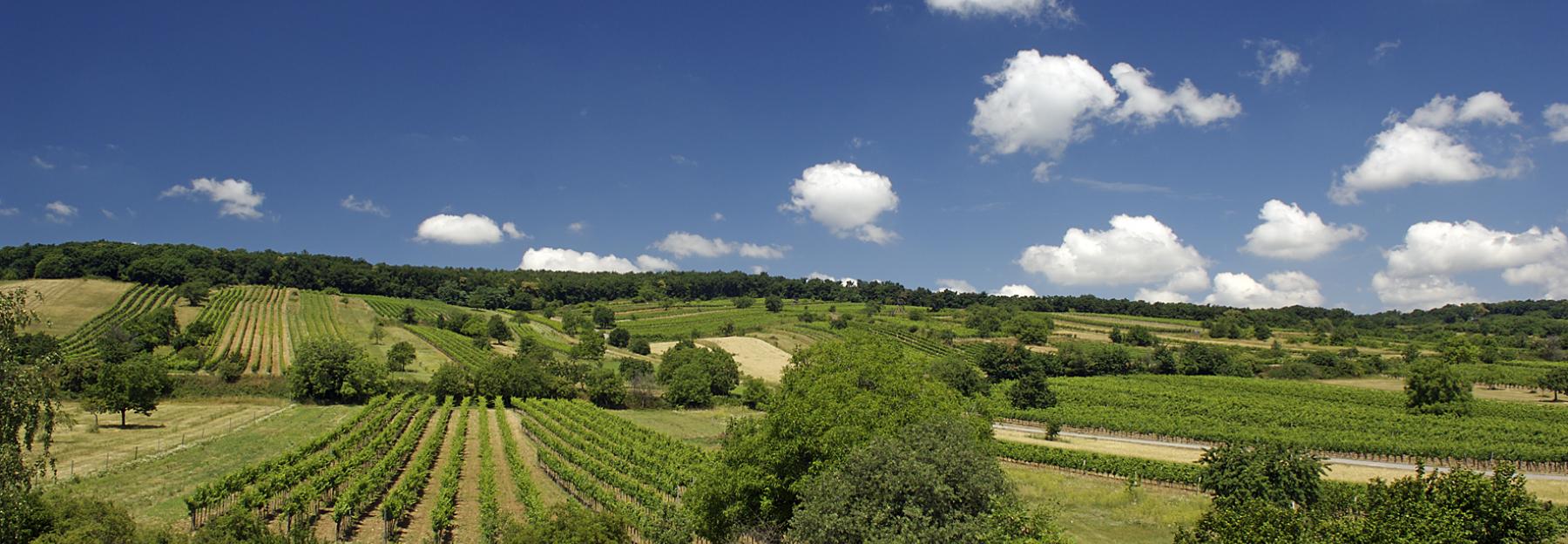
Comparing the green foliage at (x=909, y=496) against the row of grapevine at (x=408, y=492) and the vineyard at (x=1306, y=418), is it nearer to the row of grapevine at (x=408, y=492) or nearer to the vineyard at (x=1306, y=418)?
the row of grapevine at (x=408, y=492)

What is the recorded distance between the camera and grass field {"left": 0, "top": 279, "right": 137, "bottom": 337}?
95.2m

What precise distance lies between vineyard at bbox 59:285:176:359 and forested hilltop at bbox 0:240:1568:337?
31.4 feet

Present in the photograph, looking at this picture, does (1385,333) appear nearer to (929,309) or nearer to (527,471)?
(929,309)

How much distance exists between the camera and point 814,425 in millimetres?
24188

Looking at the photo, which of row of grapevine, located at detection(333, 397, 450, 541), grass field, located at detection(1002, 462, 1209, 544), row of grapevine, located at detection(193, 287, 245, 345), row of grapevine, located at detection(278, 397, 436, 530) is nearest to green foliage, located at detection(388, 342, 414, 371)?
row of grapevine, located at detection(193, 287, 245, 345)

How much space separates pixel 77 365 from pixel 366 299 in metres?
78.5

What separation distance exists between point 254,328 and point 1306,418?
128 meters

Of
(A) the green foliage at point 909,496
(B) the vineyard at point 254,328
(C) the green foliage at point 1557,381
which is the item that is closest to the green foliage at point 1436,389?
(C) the green foliage at point 1557,381

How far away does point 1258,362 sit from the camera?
10300 cm

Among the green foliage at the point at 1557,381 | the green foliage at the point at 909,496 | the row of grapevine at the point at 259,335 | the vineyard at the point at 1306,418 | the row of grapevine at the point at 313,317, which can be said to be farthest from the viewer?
the row of grapevine at the point at 313,317

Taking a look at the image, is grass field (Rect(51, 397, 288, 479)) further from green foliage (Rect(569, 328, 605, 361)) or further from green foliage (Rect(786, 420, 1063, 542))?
green foliage (Rect(786, 420, 1063, 542))

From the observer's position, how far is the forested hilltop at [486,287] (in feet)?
408

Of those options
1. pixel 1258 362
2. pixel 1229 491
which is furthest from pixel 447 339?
pixel 1258 362

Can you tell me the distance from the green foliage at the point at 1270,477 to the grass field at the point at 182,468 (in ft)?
142
